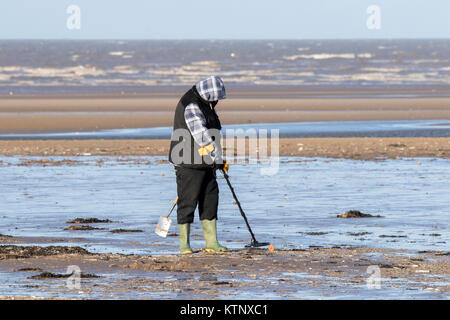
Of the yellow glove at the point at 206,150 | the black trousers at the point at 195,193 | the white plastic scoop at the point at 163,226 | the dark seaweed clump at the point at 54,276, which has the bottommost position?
the dark seaweed clump at the point at 54,276

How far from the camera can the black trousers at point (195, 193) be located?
1061cm

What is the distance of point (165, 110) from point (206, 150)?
2805 cm

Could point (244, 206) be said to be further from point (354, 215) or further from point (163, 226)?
point (163, 226)

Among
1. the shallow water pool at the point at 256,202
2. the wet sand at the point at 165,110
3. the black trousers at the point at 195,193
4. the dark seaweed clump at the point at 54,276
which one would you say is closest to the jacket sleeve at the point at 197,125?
the black trousers at the point at 195,193

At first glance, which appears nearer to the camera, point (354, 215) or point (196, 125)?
point (196, 125)

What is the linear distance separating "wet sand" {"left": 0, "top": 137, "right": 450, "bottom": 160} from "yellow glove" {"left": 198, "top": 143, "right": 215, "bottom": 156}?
1111 centimetres

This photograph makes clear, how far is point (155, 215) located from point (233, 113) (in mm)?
22692

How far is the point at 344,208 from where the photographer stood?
1421cm

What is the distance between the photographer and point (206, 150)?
34.3 ft

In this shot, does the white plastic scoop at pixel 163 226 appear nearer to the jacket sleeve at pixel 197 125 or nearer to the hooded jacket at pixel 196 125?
the hooded jacket at pixel 196 125

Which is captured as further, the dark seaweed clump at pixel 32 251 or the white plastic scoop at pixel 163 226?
→ the white plastic scoop at pixel 163 226

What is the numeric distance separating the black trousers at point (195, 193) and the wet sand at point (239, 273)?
0.46 m

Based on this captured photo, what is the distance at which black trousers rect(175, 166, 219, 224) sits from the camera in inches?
418

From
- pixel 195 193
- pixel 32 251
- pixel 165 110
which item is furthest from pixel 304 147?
pixel 165 110
